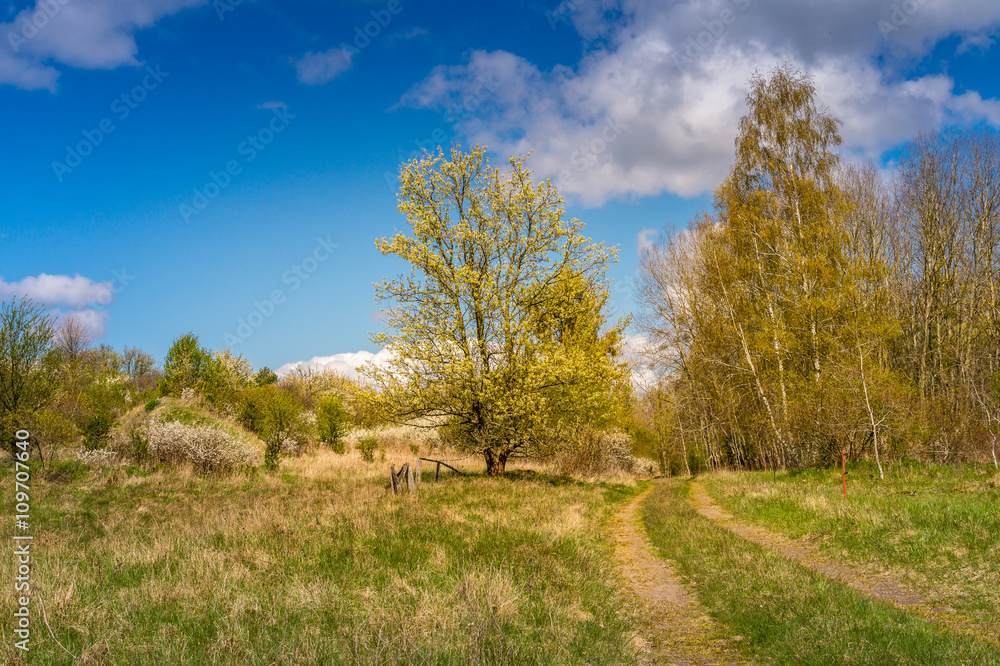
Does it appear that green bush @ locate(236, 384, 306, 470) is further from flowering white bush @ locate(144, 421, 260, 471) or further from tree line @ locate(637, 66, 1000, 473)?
tree line @ locate(637, 66, 1000, 473)

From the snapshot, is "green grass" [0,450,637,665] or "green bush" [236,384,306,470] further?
"green bush" [236,384,306,470]

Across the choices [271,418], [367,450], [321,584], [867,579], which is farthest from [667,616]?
[271,418]

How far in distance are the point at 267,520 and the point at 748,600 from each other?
24.0 feet

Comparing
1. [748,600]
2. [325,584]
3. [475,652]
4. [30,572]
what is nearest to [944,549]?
[748,600]

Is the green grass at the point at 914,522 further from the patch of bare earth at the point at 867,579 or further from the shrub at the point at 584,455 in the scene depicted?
the shrub at the point at 584,455

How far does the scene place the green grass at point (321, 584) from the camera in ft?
12.9

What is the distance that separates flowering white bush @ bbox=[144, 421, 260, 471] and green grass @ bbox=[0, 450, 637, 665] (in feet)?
20.8

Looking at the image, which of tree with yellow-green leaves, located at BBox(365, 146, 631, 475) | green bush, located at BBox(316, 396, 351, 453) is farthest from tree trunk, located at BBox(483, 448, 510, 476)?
→ green bush, located at BBox(316, 396, 351, 453)

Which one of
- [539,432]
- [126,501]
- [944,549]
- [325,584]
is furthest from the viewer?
[539,432]

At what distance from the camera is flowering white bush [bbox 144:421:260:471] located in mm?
18062

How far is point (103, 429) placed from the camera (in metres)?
18.1

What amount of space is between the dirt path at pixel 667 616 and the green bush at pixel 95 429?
18.3m

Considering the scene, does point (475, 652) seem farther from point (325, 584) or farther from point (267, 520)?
point (267, 520)

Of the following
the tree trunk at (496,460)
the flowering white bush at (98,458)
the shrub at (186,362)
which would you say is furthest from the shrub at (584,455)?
the shrub at (186,362)
